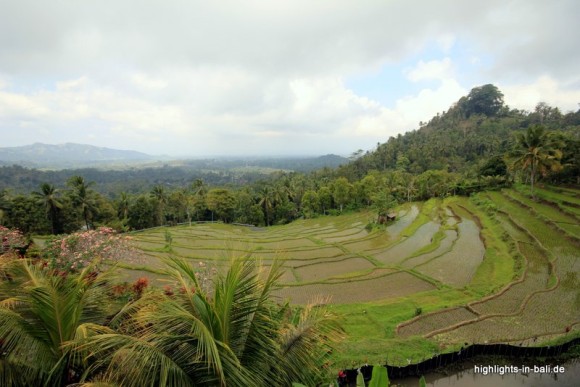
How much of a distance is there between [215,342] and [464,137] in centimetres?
12178

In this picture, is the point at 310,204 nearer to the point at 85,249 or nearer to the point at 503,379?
the point at 85,249

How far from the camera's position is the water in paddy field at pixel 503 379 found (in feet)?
35.1

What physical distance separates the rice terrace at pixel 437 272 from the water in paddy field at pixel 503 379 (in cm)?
88

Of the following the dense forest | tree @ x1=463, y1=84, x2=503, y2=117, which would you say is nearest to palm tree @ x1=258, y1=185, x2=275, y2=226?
the dense forest

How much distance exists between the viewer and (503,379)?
1095cm

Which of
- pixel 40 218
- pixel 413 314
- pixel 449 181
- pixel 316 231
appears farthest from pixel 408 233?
pixel 40 218

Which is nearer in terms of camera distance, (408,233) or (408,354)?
(408,354)

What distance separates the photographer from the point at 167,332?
129 inches

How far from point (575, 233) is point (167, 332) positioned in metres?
34.3

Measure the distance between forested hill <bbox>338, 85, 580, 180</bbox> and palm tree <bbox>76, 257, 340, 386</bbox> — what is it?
76.7m

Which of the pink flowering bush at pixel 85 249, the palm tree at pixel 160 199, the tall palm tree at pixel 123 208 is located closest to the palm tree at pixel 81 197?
the tall palm tree at pixel 123 208

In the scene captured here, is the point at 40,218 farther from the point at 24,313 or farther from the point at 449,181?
the point at 449,181

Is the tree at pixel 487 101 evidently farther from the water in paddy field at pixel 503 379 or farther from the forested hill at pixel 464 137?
the water in paddy field at pixel 503 379

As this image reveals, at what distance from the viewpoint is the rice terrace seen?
45.4ft
